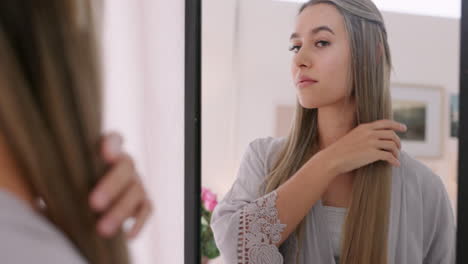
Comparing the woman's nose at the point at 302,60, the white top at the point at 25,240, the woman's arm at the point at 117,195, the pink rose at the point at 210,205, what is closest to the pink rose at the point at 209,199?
the pink rose at the point at 210,205

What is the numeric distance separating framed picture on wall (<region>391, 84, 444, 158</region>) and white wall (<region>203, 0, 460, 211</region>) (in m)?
0.01

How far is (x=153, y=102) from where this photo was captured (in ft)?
3.30

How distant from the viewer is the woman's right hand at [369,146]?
0.92 meters

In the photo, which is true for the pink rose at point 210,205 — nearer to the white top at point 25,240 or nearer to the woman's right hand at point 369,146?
the woman's right hand at point 369,146

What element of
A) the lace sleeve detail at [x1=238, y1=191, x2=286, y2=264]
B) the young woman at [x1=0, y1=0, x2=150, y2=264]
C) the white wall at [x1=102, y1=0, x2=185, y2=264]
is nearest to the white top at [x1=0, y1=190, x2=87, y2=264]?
the young woman at [x1=0, y1=0, x2=150, y2=264]

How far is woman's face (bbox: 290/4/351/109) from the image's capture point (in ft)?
3.05

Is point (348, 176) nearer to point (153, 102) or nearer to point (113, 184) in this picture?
point (153, 102)

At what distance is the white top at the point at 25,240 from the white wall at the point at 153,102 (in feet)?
1.58

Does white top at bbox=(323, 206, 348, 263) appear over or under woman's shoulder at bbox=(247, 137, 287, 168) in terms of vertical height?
under

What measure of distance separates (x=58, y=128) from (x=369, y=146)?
2.30 feet

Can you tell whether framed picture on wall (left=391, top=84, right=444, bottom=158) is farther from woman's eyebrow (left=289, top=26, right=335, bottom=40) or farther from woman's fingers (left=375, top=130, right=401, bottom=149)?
woman's eyebrow (left=289, top=26, right=335, bottom=40)

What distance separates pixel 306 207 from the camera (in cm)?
94

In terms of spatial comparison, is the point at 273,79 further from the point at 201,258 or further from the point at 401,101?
the point at 201,258

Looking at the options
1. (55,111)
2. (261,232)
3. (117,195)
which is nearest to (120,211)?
(117,195)
